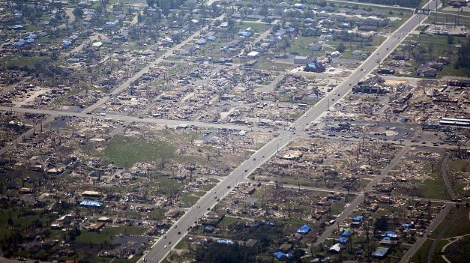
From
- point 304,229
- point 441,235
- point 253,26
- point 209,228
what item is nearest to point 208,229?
point 209,228

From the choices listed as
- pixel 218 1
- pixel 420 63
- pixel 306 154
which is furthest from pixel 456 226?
pixel 218 1

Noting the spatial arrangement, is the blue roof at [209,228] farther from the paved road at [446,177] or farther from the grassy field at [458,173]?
the grassy field at [458,173]

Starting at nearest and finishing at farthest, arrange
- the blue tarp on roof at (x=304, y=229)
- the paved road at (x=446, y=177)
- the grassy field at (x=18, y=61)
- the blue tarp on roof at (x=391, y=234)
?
the blue tarp on roof at (x=391, y=234), the blue tarp on roof at (x=304, y=229), the paved road at (x=446, y=177), the grassy field at (x=18, y=61)

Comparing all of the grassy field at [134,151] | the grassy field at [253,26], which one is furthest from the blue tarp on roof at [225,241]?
the grassy field at [253,26]

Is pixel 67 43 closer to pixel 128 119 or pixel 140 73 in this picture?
pixel 140 73

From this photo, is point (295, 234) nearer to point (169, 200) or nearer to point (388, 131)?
point (169, 200)

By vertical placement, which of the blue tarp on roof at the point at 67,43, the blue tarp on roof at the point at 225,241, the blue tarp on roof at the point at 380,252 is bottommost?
the blue tarp on roof at the point at 67,43
